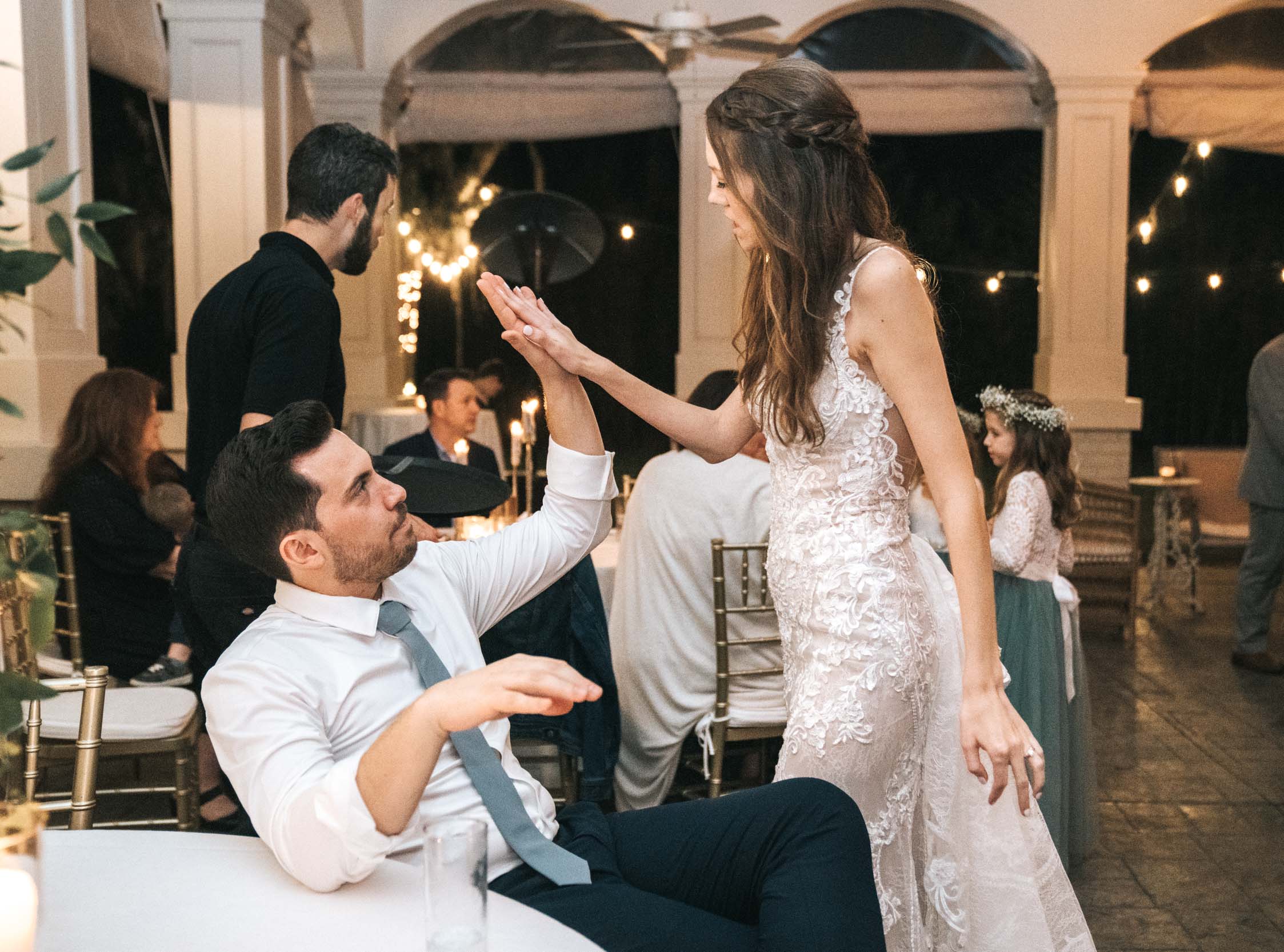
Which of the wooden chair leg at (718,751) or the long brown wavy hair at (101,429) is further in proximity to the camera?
the long brown wavy hair at (101,429)

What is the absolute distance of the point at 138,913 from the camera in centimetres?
117

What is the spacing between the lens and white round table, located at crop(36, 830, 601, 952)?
3.63 ft

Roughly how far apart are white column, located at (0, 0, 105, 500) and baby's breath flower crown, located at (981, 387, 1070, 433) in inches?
112

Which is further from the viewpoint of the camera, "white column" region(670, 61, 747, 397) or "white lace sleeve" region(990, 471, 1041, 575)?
"white column" region(670, 61, 747, 397)

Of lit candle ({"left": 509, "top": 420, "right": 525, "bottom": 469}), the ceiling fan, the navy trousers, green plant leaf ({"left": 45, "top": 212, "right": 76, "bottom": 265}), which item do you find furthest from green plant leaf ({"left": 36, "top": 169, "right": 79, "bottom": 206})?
the ceiling fan

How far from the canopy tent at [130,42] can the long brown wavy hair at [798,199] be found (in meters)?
5.13

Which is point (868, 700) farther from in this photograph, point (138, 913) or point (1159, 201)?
point (1159, 201)

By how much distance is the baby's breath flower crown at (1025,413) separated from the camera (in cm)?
376

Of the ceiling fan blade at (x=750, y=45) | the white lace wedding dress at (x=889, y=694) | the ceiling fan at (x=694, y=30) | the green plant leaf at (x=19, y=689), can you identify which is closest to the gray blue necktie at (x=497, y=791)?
the white lace wedding dress at (x=889, y=694)

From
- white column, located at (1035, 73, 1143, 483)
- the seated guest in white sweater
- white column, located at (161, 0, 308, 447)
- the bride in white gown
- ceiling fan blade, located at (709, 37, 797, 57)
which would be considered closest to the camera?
the bride in white gown

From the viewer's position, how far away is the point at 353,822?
1190 mm

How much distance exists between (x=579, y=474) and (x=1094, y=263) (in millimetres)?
6388

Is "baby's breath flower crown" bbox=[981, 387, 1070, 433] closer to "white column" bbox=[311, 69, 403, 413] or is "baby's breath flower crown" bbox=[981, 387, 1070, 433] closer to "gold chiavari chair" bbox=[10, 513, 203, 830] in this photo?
"gold chiavari chair" bbox=[10, 513, 203, 830]

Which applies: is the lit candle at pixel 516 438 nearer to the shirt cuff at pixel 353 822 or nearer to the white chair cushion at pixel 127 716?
the white chair cushion at pixel 127 716
